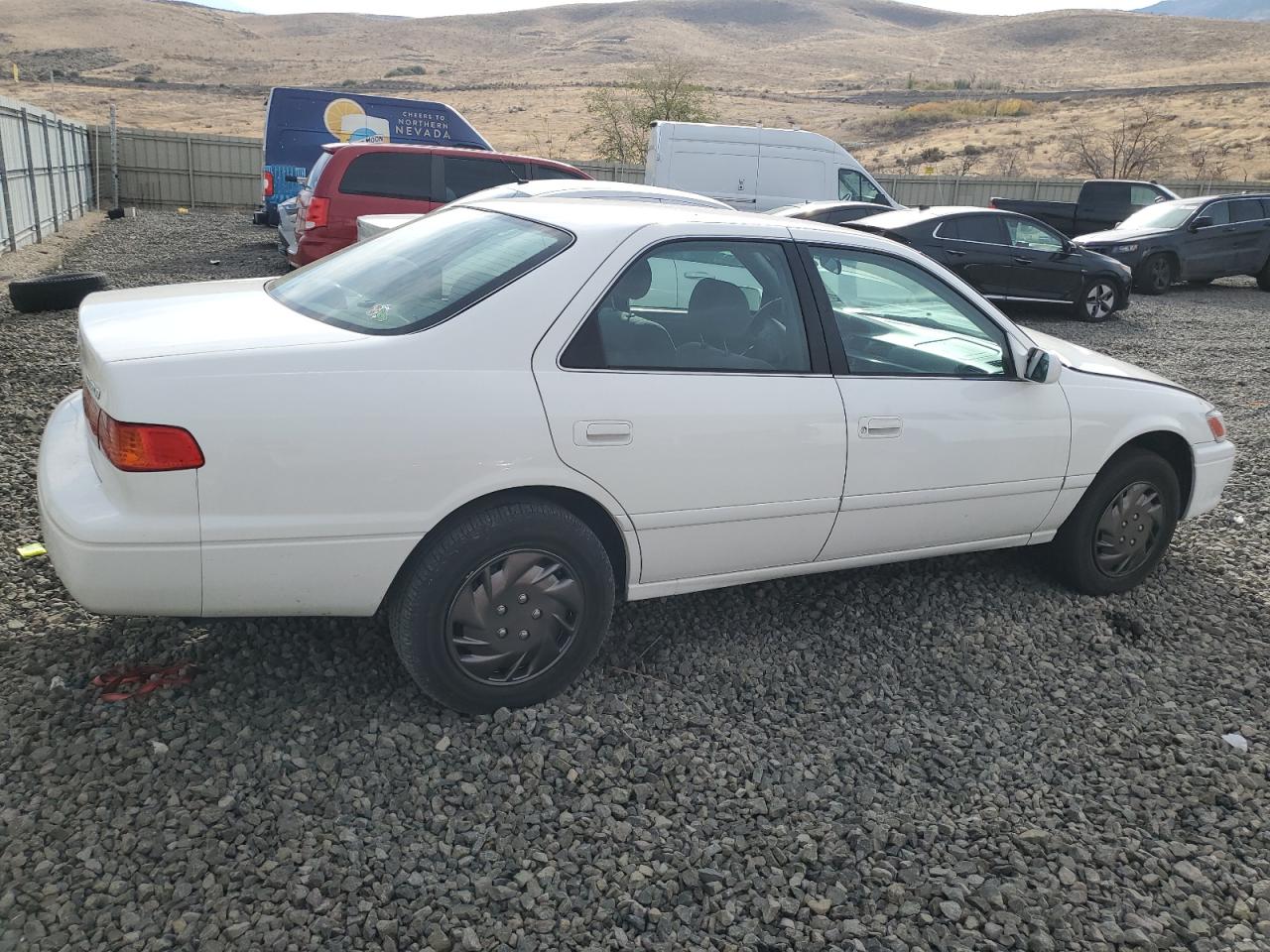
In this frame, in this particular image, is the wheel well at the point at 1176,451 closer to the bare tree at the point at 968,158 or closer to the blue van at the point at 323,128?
the blue van at the point at 323,128

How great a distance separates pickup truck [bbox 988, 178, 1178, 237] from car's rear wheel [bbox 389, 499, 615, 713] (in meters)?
18.7

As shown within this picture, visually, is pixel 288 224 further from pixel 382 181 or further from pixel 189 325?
pixel 189 325

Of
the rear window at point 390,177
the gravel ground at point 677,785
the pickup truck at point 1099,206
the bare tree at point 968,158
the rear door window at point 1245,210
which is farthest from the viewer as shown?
the bare tree at point 968,158

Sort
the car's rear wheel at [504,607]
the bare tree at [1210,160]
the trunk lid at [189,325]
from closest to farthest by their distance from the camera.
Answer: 1. the trunk lid at [189,325]
2. the car's rear wheel at [504,607]
3. the bare tree at [1210,160]

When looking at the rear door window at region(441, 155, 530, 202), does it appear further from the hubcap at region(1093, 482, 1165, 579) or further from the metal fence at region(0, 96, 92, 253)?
the hubcap at region(1093, 482, 1165, 579)

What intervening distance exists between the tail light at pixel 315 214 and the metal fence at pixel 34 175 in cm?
399

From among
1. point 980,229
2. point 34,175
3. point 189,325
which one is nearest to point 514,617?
point 189,325

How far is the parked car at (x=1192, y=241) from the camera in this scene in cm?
1552

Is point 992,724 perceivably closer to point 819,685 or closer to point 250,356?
point 819,685

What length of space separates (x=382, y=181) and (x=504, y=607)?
380 inches

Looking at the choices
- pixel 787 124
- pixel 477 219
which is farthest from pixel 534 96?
pixel 477 219

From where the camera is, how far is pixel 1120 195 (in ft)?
64.0

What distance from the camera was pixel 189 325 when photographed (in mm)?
2998

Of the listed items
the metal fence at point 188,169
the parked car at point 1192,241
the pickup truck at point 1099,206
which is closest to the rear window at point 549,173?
the parked car at point 1192,241
